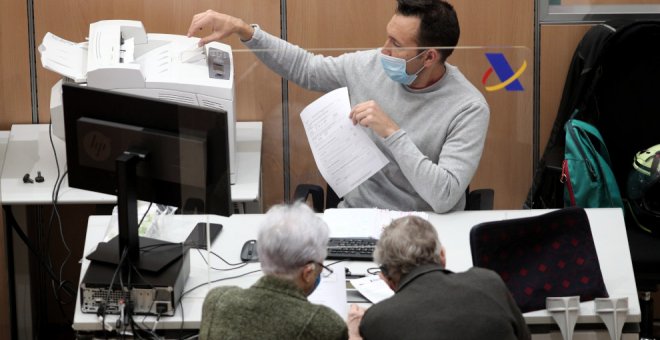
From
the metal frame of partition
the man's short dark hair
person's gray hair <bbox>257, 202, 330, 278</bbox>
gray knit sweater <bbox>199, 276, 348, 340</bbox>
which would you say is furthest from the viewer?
the metal frame of partition

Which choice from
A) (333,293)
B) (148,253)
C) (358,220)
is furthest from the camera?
(358,220)

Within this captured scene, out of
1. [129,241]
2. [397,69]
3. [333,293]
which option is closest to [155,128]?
[129,241]

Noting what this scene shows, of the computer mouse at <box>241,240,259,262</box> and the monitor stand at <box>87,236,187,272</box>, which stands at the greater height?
the monitor stand at <box>87,236,187,272</box>

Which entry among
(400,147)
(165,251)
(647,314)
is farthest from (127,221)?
(647,314)

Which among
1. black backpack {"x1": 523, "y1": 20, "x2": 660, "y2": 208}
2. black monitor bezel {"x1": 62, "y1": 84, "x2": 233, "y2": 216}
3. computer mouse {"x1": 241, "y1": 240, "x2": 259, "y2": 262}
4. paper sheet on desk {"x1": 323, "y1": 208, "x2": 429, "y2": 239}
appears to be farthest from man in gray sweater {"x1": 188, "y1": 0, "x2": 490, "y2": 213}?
black backpack {"x1": 523, "y1": 20, "x2": 660, "y2": 208}

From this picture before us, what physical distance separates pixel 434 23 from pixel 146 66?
3.38ft

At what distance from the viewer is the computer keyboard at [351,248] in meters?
2.89

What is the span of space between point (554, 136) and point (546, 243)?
1.33 meters

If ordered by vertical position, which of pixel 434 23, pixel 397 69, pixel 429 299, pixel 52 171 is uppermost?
pixel 434 23

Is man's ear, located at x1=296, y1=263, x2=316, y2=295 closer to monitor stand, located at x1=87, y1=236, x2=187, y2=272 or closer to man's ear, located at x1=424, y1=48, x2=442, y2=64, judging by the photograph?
monitor stand, located at x1=87, y1=236, x2=187, y2=272

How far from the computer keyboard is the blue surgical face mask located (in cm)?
59

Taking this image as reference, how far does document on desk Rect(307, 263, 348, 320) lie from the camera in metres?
2.60

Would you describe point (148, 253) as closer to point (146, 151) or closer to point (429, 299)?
point (146, 151)

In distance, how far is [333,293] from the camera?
2.66m
